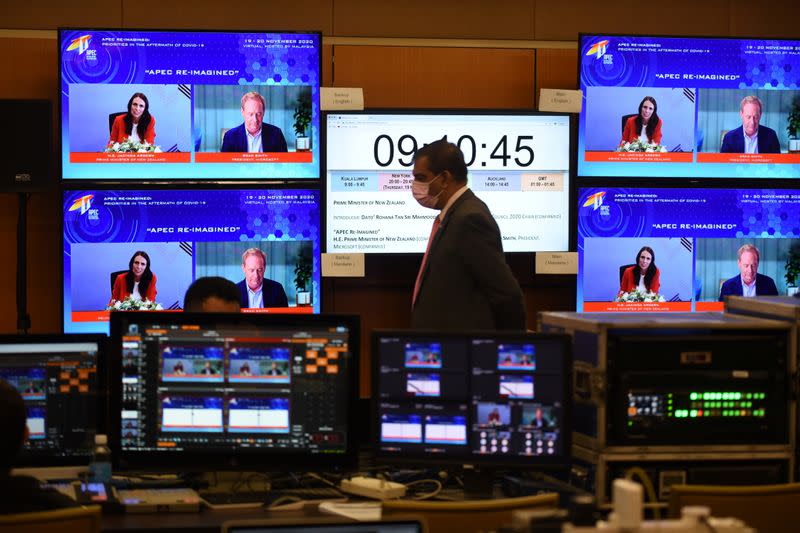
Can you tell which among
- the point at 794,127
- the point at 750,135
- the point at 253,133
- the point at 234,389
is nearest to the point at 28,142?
the point at 253,133

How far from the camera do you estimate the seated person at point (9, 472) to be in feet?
7.82

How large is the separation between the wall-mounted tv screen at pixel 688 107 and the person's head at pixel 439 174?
1377 mm

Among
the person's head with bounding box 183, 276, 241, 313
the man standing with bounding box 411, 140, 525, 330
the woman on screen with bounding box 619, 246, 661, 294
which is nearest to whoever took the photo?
the person's head with bounding box 183, 276, 241, 313

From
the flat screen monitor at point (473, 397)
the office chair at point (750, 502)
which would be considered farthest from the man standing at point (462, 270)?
the office chair at point (750, 502)

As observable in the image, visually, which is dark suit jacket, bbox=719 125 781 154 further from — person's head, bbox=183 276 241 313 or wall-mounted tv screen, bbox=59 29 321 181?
person's head, bbox=183 276 241 313

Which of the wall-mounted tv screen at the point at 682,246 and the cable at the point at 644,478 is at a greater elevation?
the wall-mounted tv screen at the point at 682,246

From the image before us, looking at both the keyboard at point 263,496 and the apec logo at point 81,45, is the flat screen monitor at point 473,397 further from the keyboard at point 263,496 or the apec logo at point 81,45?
the apec logo at point 81,45

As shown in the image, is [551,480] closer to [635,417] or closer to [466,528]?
[635,417]

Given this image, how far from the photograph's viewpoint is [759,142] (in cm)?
568

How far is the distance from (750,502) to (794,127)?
363cm

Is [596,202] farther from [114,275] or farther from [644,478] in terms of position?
[644,478]

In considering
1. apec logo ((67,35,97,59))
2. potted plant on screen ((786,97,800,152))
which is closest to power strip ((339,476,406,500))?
apec logo ((67,35,97,59))

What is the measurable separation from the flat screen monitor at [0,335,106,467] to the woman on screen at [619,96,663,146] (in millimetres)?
3332

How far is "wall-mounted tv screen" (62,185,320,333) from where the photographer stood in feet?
17.3
